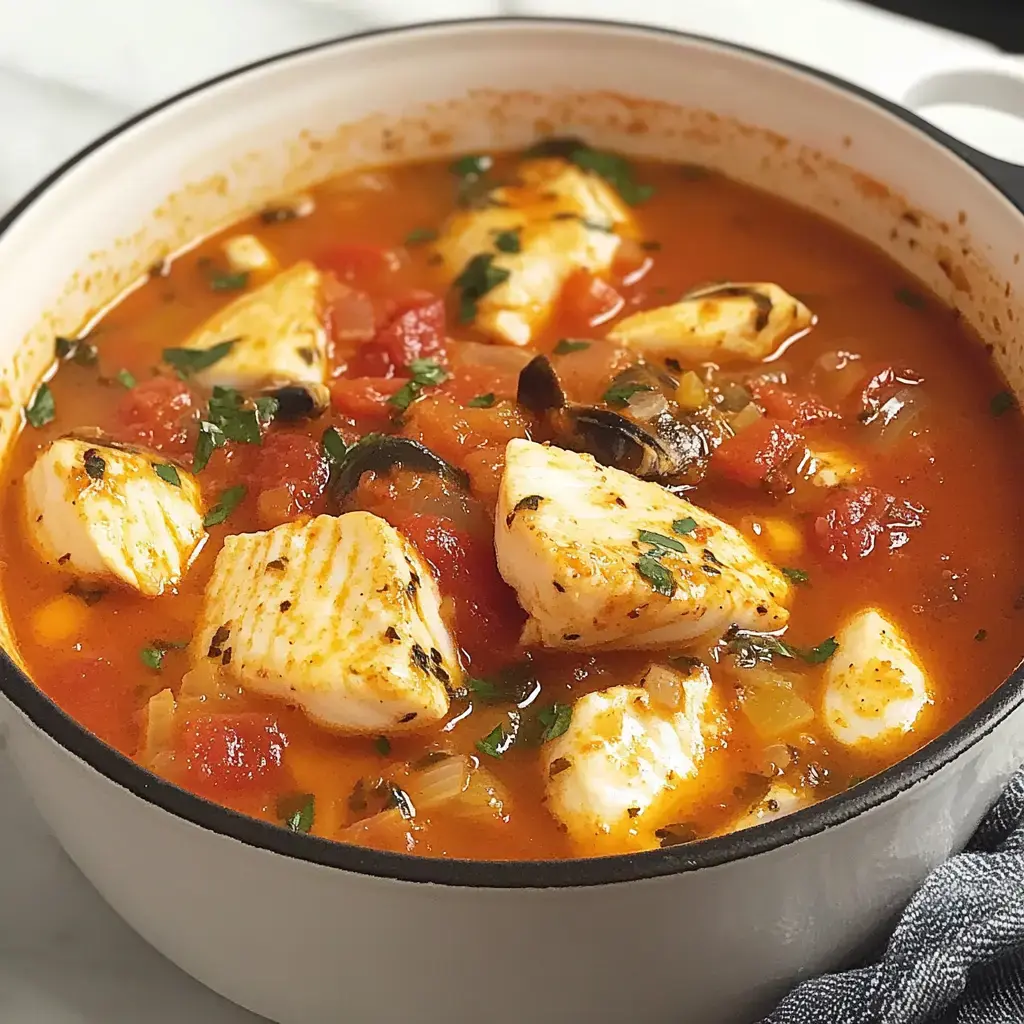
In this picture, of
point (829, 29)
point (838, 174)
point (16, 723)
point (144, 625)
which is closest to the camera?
point (16, 723)

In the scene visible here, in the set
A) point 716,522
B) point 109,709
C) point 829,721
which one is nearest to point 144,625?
point 109,709

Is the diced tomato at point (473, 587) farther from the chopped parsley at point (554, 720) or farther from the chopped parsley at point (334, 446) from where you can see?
the chopped parsley at point (334, 446)

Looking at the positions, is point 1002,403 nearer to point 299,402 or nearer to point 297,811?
point 299,402

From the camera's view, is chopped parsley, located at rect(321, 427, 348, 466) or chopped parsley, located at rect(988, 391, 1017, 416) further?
chopped parsley, located at rect(988, 391, 1017, 416)

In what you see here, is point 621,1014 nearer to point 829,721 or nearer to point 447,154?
point 829,721

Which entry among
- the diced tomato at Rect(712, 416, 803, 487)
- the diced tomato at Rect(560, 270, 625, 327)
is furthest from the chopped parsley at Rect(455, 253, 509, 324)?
the diced tomato at Rect(712, 416, 803, 487)

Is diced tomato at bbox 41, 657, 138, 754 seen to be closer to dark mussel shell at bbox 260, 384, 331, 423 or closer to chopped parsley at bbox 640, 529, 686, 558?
dark mussel shell at bbox 260, 384, 331, 423

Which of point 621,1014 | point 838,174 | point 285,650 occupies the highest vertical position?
point 838,174

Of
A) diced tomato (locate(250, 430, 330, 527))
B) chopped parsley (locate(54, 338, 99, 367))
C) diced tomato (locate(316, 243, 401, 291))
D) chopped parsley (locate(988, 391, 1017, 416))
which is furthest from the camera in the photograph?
diced tomato (locate(316, 243, 401, 291))
